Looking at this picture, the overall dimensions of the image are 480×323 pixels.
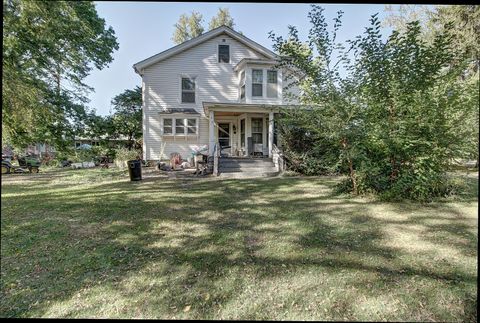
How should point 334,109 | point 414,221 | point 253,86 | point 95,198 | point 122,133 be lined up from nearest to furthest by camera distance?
point 414,221, point 334,109, point 95,198, point 253,86, point 122,133

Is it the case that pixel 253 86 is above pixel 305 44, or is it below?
above

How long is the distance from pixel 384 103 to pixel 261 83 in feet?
28.1

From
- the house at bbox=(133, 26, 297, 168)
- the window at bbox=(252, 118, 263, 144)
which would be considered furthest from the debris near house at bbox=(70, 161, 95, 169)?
the window at bbox=(252, 118, 263, 144)

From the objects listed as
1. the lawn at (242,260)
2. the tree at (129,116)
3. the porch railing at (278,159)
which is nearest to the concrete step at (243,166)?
the porch railing at (278,159)

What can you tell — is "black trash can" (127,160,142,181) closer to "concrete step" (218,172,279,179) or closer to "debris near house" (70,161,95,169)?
"concrete step" (218,172,279,179)

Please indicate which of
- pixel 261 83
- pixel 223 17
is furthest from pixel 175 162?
pixel 223 17

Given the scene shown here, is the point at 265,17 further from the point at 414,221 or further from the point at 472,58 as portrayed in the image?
the point at 414,221

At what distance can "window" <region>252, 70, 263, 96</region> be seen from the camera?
517 inches

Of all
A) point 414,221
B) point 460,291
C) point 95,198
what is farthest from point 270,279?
point 95,198

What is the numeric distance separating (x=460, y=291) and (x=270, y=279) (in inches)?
69.8

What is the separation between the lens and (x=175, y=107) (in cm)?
1384

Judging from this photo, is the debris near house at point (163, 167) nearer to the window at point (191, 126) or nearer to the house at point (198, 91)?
the house at point (198, 91)

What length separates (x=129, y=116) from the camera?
18984 mm

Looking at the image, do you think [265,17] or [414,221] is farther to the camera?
[414,221]
